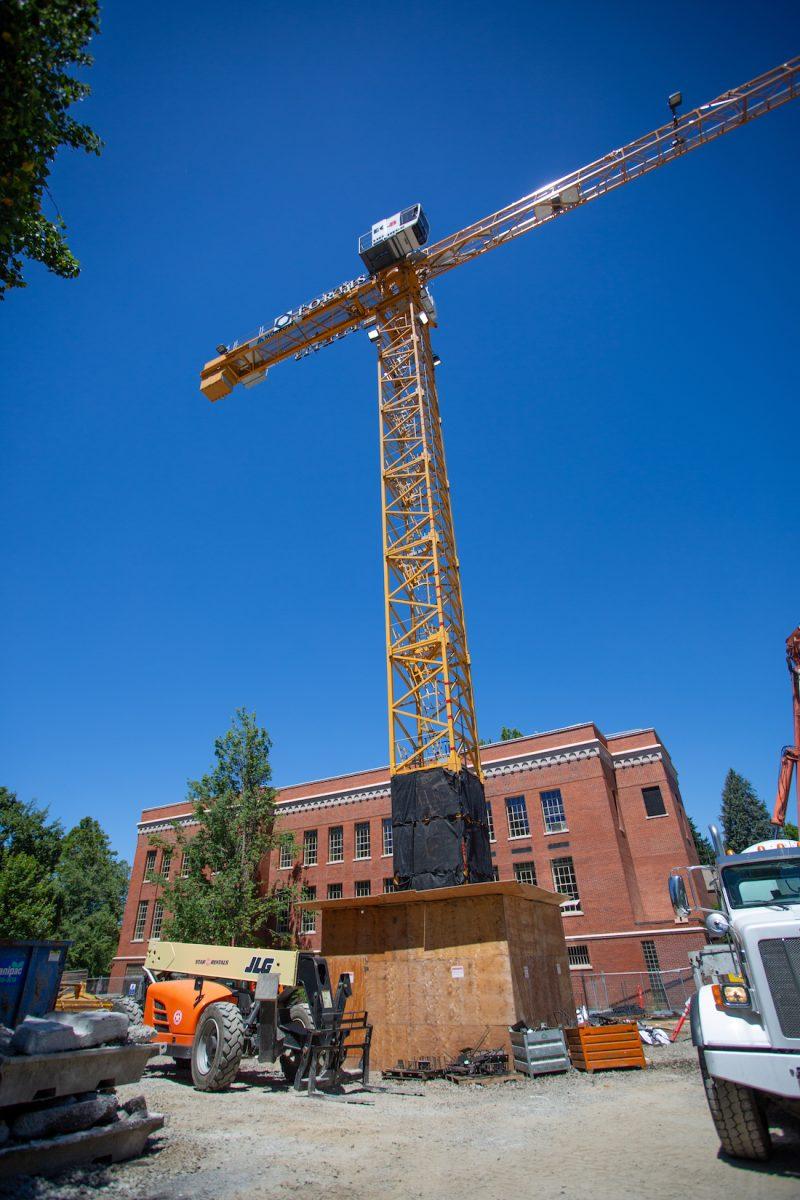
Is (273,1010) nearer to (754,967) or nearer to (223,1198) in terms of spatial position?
(223,1198)

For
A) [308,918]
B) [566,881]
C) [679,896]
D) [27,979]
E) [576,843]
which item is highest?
[576,843]

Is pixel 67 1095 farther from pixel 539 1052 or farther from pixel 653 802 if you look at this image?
pixel 653 802

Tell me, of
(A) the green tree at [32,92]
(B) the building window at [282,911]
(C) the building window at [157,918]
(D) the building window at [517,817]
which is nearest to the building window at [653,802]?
(D) the building window at [517,817]

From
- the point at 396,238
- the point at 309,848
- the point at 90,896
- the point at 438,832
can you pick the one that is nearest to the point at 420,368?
the point at 396,238

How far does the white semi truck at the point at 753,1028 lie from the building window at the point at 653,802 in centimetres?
2927

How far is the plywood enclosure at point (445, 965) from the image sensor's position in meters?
15.8

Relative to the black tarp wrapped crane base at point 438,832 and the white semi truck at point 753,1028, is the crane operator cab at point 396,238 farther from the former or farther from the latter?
the white semi truck at point 753,1028

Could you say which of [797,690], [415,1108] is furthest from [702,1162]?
[797,690]

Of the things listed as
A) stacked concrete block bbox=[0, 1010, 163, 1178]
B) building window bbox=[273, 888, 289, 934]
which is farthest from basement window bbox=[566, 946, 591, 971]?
stacked concrete block bbox=[0, 1010, 163, 1178]

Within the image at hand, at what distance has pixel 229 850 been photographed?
3656 centimetres

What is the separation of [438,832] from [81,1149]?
12532 millimetres

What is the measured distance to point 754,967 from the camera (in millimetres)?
7059

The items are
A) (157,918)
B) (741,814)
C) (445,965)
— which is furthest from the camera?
(741,814)

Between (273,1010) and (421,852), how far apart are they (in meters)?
6.38
